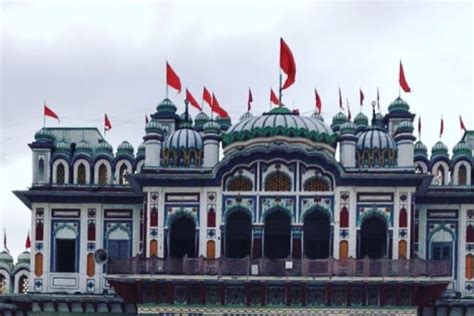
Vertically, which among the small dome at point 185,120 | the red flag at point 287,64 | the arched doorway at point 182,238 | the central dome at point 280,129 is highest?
the red flag at point 287,64

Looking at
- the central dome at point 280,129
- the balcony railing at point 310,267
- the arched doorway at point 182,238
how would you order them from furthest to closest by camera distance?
the arched doorway at point 182,238 < the central dome at point 280,129 < the balcony railing at point 310,267

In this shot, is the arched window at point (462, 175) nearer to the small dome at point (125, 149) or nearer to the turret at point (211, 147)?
the turret at point (211, 147)

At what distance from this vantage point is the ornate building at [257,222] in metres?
38.8

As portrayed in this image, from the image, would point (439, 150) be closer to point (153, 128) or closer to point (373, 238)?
point (373, 238)

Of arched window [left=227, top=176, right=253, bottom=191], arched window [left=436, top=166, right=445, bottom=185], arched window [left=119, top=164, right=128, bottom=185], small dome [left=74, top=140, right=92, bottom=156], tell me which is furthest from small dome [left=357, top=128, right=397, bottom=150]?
small dome [left=74, top=140, right=92, bottom=156]

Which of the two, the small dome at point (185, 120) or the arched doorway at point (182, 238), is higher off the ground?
the small dome at point (185, 120)

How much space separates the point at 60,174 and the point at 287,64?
10328mm

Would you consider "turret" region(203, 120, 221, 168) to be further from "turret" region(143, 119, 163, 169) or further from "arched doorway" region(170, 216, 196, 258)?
"arched doorway" region(170, 216, 196, 258)

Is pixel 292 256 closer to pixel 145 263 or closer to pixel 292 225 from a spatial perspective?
pixel 292 225

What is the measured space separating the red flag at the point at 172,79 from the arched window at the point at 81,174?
4839mm

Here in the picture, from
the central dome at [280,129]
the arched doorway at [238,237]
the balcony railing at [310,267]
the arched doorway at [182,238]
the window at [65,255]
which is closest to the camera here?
the balcony railing at [310,267]

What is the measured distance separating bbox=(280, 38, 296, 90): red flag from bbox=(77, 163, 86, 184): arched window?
29.4 ft

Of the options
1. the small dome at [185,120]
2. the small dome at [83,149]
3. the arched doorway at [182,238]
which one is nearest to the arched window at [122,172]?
the small dome at [83,149]

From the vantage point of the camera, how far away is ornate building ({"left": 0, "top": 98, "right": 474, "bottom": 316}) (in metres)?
38.8
